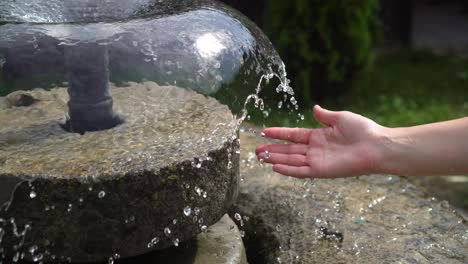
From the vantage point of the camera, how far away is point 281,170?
7.00ft

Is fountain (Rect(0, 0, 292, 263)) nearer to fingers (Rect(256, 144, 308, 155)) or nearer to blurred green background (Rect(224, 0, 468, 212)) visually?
fingers (Rect(256, 144, 308, 155))

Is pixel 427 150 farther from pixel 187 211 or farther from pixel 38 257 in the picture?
pixel 38 257

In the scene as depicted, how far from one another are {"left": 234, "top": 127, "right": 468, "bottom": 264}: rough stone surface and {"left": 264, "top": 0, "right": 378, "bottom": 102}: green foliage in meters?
3.13

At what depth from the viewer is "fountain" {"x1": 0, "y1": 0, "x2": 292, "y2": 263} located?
179 centimetres

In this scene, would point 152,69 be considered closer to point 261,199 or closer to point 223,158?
point 223,158

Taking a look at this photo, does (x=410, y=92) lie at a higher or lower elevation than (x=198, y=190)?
lower

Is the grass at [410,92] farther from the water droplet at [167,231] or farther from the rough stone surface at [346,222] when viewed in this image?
the water droplet at [167,231]

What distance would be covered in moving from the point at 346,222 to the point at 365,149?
47 cm

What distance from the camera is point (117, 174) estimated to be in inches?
70.5

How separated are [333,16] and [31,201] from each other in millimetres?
4394

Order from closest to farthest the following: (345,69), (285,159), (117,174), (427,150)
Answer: (117,174)
(427,150)
(285,159)
(345,69)

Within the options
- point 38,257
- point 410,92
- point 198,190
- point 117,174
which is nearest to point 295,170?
point 198,190

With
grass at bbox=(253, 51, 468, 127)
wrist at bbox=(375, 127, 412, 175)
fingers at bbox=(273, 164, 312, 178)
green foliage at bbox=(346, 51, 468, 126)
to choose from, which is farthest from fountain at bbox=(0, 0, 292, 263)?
green foliage at bbox=(346, 51, 468, 126)

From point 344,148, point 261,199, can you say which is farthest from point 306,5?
point 344,148
